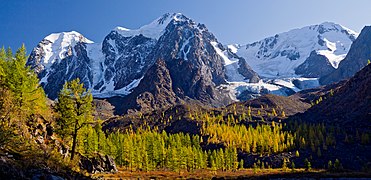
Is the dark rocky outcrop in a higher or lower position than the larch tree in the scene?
lower

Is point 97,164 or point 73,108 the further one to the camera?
point 97,164

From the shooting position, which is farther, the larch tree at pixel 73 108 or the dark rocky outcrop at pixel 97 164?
the dark rocky outcrop at pixel 97 164

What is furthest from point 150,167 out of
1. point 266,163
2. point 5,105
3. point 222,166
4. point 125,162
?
point 5,105

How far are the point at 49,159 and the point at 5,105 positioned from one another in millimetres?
12325

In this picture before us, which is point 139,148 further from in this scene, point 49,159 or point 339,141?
point 339,141

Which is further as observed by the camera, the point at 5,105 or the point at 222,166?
the point at 222,166

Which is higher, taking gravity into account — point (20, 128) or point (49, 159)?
point (20, 128)

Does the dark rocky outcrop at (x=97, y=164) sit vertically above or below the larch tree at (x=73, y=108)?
below

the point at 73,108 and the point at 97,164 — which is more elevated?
the point at 73,108

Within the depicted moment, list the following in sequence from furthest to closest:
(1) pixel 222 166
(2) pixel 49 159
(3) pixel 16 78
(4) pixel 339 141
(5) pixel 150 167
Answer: (4) pixel 339 141 → (1) pixel 222 166 → (5) pixel 150 167 → (3) pixel 16 78 → (2) pixel 49 159

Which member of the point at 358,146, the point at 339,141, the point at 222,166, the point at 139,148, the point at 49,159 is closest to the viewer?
the point at 49,159

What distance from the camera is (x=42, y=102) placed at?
48.8 meters

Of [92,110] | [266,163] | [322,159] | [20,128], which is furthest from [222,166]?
[20,128]

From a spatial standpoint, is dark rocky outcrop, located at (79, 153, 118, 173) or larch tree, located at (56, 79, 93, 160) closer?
larch tree, located at (56, 79, 93, 160)
